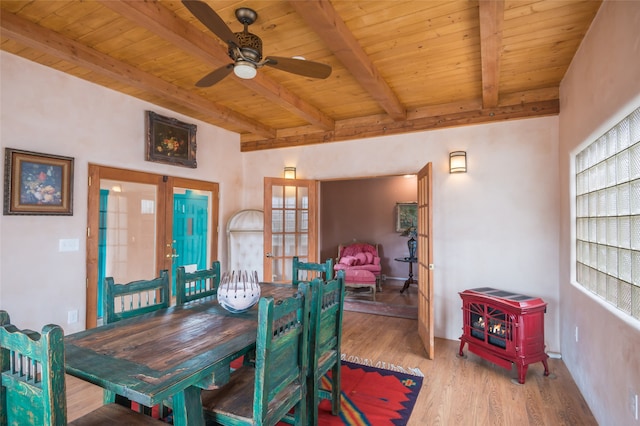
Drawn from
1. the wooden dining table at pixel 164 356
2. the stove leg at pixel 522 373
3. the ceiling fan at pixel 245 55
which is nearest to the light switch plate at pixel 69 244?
the wooden dining table at pixel 164 356

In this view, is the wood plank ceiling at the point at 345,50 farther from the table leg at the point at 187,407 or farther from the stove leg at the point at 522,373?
the stove leg at the point at 522,373

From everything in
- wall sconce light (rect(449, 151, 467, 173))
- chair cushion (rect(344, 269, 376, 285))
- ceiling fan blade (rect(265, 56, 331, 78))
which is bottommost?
chair cushion (rect(344, 269, 376, 285))

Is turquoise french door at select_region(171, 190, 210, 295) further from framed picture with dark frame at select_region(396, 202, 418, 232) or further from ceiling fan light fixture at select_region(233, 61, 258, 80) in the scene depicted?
framed picture with dark frame at select_region(396, 202, 418, 232)

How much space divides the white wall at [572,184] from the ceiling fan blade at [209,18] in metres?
2.18

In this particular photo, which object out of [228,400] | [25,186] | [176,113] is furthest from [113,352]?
[176,113]

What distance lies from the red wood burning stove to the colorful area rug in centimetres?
76

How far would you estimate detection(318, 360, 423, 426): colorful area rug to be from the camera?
2.32m

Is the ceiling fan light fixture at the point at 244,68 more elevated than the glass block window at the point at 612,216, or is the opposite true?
the ceiling fan light fixture at the point at 244,68

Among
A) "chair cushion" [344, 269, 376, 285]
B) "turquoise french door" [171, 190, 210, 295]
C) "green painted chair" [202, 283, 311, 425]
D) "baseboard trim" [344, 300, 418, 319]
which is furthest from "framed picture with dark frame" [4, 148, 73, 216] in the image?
"chair cushion" [344, 269, 376, 285]

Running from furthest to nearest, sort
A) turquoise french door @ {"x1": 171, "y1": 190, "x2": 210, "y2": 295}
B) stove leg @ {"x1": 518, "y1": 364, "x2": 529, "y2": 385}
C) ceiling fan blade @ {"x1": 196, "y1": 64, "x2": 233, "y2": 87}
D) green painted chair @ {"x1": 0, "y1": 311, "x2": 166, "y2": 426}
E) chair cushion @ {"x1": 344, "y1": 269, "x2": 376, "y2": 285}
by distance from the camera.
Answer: chair cushion @ {"x1": 344, "y1": 269, "x2": 376, "y2": 285}
turquoise french door @ {"x1": 171, "y1": 190, "x2": 210, "y2": 295}
stove leg @ {"x1": 518, "y1": 364, "x2": 529, "y2": 385}
ceiling fan blade @ {"x1": 196, "y1": 64, "x2": 233, "y2": 87}
green painted chair @ {"x1": 0, "y1": 311, "x2": 166, "y2": 426}

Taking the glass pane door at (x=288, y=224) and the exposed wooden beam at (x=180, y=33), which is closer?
the exposed wooden beam at (x=180, y=33)

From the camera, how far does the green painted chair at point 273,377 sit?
58.2 inches

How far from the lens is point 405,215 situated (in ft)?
23.6

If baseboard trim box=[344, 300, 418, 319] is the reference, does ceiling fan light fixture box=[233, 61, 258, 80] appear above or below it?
above
